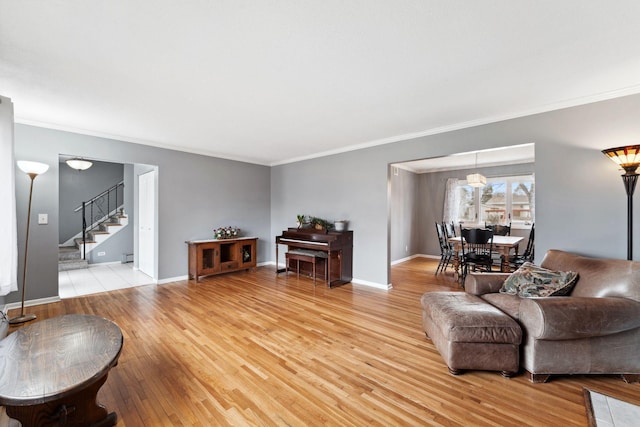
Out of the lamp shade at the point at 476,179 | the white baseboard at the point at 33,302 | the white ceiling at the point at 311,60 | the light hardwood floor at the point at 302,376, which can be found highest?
the white ceiling at the point at 311,60

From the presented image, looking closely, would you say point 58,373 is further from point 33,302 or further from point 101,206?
point 101,206

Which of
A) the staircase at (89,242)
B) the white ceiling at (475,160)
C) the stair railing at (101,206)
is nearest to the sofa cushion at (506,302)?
the white ceiling at (475,160)

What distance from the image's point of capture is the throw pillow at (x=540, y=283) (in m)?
2.35

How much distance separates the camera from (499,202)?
6699mm

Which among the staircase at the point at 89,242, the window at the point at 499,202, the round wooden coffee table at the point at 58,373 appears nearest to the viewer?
the round wooden coffee table at the point at 58,373

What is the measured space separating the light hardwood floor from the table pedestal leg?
15 cm

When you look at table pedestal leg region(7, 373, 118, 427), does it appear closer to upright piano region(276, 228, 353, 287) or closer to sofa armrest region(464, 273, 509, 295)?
sofa armrest region(464, 273, 509, 295)

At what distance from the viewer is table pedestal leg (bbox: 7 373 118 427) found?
137 centimetres

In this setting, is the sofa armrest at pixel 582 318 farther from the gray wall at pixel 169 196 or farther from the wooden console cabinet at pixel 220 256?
→ the gray wall at pixel 169 196

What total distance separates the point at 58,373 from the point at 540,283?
348 cm

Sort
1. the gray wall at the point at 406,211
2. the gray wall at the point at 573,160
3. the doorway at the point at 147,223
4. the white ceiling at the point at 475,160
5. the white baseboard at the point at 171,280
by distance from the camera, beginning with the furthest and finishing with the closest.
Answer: the gray wall at the point at 406,211
the white ceiling at the point at 475,160
the doorway at the point at 147,223
the white baseboard at the point at 171,280
the gray wall at the point at 573,160

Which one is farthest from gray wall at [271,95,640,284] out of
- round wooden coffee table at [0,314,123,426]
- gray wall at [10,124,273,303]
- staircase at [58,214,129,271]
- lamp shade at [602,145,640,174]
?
staircase at [58,214,129,271]

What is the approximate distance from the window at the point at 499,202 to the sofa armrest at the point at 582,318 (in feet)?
16.2

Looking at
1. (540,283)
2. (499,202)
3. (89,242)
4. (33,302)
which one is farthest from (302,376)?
(89,242)
